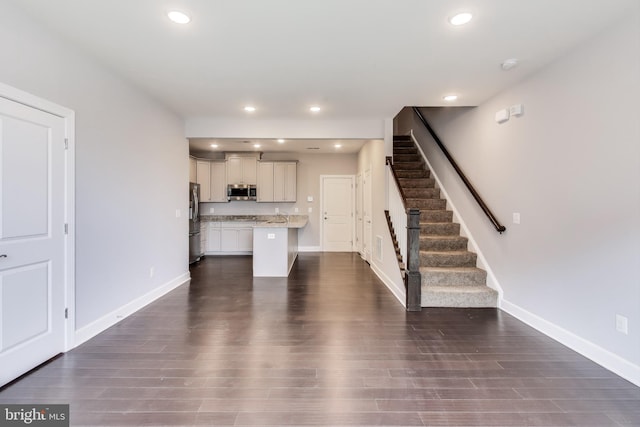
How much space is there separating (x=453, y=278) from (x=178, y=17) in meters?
4.01

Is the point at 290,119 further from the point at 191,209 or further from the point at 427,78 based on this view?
the point at 191,209

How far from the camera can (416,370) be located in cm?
225

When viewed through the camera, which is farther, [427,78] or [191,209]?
[191,209]

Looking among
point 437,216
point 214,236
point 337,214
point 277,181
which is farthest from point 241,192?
point 437,216

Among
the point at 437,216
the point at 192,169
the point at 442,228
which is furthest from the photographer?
the point at 192,169

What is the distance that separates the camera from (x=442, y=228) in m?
4.55

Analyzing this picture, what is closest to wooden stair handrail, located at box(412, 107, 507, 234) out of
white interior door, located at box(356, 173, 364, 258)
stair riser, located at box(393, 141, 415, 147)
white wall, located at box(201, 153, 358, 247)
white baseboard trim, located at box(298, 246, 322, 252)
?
stair riser, located at box(393, 141, 415, 147)

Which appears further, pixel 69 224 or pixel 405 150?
pixel 405 150

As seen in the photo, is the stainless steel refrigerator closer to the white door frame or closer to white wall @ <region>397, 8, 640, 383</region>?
the white door frame

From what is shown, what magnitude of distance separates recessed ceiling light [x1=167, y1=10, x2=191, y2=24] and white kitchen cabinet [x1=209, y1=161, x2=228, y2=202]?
210 inches

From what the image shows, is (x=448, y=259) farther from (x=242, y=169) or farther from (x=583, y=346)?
(x=242, y=169)

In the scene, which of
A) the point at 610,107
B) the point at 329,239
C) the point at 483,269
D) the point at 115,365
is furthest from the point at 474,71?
the point at 329,239

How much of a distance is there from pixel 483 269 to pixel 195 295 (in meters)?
3.97

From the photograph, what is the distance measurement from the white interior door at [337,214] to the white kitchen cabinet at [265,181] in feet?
4.71
